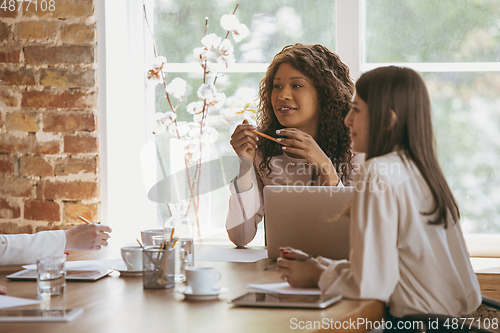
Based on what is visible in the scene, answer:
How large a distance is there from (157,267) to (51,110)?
1.67m

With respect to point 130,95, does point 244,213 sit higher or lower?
lower

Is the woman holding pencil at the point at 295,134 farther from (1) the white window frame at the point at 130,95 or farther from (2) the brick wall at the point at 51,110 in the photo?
(2) the brick wall at the point at 51,110

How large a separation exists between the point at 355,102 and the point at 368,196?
303 millimetres

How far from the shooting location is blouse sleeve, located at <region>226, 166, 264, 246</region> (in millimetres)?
1968

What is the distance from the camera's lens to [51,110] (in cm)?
253

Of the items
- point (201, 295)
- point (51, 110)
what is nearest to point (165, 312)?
point (201, 295)

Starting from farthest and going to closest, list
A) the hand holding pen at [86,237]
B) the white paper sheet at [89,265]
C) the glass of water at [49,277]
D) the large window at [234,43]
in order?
the large window at [234,43] < the hand holding pen at [86,237] < the white paper sheet at [89,265] < the glass of water at [49,277]

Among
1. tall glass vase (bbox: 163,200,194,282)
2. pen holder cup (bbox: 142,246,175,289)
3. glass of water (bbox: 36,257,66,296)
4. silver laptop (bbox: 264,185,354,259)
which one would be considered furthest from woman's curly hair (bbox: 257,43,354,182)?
glass of water (bbox: 36,257,66,296)

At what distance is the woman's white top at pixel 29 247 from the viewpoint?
4.62ft

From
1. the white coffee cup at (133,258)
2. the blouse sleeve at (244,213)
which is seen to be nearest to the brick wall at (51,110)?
the blouse sleeve at (244,213)

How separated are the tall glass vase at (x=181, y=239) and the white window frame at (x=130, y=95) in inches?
52.1

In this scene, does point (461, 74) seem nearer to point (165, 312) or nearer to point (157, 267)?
point (157, 267)

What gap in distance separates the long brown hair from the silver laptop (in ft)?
0.85

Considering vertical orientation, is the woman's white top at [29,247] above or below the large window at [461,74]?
below
